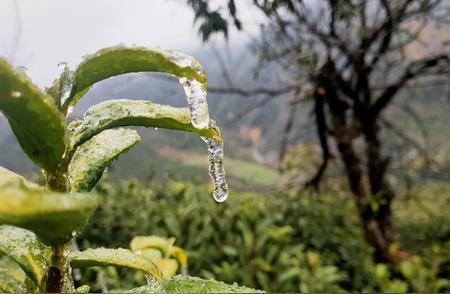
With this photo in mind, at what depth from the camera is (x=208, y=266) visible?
9.50ft

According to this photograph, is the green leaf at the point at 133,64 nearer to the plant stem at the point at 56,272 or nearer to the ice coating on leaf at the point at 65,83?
the ice coating on leaf at the point at 65,83

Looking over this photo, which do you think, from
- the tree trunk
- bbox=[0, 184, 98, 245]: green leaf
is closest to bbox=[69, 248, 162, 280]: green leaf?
bbox=[0, 184, 98, 245]: green leaf

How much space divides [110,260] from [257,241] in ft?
8.01

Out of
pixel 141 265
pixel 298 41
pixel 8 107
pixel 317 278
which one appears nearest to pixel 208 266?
pixel 317 278

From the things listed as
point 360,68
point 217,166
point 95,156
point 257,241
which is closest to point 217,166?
point 217,166

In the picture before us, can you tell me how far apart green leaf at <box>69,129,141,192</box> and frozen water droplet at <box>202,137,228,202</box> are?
90 millimetres

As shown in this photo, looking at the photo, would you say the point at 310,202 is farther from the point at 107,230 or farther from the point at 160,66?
the point at 160,66

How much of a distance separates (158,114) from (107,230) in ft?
9.51

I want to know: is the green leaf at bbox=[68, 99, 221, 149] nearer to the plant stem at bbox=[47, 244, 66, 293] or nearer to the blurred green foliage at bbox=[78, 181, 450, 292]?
the plant stem at bbox=[47, 244, 66, 293]

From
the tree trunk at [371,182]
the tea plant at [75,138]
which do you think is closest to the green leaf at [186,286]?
the tea plant at [75,138]

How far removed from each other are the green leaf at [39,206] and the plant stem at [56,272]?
0.49 feet

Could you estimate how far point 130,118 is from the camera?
0.53 m

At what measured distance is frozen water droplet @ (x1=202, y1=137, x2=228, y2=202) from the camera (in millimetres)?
597

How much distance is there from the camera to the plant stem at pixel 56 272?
51cm
